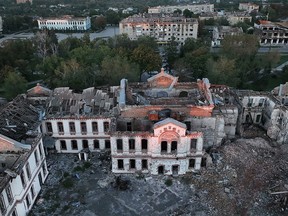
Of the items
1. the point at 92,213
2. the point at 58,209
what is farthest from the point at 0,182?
the point at 92,213

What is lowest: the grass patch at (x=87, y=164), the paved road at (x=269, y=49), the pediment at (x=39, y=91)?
the grass patch at (x=87, y=164)

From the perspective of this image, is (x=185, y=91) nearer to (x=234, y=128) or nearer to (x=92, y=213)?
(x=234, y=128)

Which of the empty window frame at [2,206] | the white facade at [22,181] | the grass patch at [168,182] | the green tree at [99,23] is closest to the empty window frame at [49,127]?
the white facade at [22,181]

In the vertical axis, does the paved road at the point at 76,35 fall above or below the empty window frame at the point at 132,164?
below

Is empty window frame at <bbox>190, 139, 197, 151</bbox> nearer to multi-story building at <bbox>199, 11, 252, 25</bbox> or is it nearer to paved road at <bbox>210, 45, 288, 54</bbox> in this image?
paved road at <bbox>210, 45, 288, 54</bbox>

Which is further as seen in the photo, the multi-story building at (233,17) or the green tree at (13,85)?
the multi-story building at (233,17)

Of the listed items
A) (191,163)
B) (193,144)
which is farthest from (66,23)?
(193,144)

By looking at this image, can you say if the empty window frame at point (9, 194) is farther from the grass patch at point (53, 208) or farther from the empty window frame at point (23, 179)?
the grass patch at point (53, 208)

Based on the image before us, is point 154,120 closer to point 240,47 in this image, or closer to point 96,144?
point 96,144
